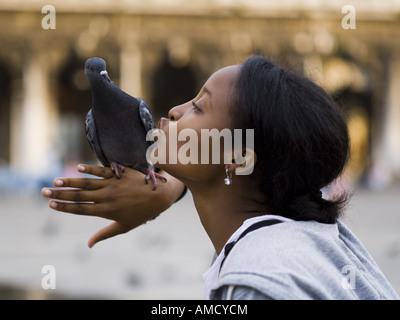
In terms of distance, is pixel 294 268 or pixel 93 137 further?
pixel 93 137

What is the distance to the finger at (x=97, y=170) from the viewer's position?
1644 mm

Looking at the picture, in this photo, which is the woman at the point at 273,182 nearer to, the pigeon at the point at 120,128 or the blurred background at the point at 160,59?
the pigeon at the point at 120,128

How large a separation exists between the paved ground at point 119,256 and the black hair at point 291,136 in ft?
6.95

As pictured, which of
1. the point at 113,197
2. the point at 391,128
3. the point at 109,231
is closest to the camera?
the point at 113,197

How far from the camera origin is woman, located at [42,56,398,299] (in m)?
1.39

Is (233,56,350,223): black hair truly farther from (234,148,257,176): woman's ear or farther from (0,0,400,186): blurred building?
(0,0,400,186): blurred building

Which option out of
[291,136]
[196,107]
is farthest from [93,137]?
[291,136]

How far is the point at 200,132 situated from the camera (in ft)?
5.15

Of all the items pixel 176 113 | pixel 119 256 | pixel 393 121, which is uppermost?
pixel 176 113

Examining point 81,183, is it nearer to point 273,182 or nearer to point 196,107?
point 196,107

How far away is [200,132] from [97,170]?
30 cm

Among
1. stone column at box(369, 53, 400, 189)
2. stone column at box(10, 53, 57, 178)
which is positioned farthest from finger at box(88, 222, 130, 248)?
stone column at box(369, 53, 400, 189)

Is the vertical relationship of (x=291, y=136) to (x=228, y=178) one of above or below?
above

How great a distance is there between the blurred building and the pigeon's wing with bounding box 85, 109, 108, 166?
65.0 feet
